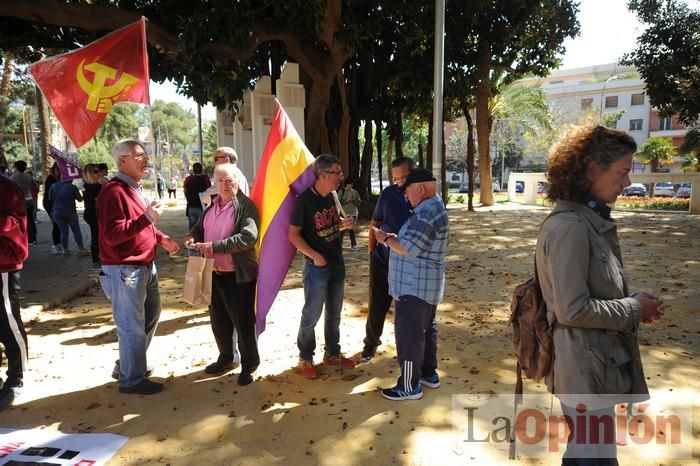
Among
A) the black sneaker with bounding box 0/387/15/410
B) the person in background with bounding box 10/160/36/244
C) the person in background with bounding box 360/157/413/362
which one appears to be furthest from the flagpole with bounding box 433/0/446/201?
the person in background with bounding box 10/160/36/244

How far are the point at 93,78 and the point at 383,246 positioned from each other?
3.08 m

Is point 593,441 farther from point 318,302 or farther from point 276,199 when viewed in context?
point 276,199

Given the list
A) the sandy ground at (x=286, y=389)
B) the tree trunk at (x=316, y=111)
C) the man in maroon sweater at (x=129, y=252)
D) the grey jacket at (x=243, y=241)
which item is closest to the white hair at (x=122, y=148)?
the man in maroon sweater at (x=129, y=252)

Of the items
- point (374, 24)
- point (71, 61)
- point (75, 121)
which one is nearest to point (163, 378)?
point (75, 121)

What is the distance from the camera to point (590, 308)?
1.92 metres

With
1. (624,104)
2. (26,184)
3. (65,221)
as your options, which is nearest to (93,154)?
(26,184)

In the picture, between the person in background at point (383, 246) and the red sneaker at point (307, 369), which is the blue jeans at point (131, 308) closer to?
the red sneaker at point (307, 369)

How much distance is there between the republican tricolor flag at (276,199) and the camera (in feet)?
13.9

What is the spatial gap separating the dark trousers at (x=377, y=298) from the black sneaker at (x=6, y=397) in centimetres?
307

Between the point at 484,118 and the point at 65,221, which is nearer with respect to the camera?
the point at 65,221

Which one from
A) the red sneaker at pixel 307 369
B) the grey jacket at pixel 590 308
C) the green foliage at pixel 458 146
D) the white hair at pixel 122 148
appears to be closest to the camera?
the grey jacket at pixel 590 308

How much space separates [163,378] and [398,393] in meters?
2.18

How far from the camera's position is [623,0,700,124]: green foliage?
46.2 feet

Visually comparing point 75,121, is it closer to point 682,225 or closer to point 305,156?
point 305,156
